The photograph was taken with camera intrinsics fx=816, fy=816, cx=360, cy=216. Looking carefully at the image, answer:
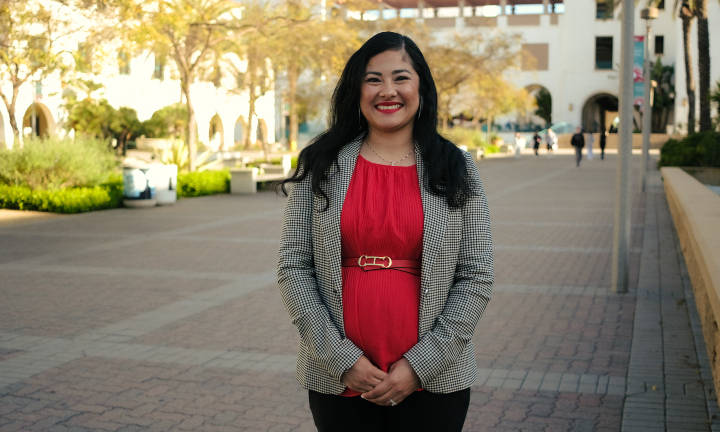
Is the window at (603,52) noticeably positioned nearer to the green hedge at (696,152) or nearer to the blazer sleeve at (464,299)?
the green hedge at (696,152)

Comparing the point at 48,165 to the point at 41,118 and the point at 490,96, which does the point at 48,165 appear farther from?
the point at 490,96

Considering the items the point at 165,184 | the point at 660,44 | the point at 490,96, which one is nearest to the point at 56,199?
the point at 165,184

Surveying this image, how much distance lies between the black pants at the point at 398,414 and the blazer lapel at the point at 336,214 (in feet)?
1.15

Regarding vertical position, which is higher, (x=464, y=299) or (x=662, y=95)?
(x=662, y=95)

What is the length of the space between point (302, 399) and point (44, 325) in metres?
2.96

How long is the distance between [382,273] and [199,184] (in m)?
18.5

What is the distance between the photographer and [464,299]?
2420 millimetres

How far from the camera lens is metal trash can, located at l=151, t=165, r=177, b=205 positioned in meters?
17.8

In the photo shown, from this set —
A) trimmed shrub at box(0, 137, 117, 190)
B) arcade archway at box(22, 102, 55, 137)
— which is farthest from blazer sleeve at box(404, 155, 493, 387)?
arcade archway at box(22, 102, 55, 137)

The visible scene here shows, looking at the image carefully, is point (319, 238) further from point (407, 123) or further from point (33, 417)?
point (33, 417)

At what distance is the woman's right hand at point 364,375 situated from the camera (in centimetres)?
228

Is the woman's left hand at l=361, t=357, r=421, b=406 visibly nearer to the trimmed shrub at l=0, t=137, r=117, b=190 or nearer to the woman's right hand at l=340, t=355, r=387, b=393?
the woman's right hand at l=340, t=355, r=387, b=393

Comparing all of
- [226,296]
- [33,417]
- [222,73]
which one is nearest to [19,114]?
[222,73]

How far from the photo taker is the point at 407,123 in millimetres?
2559
